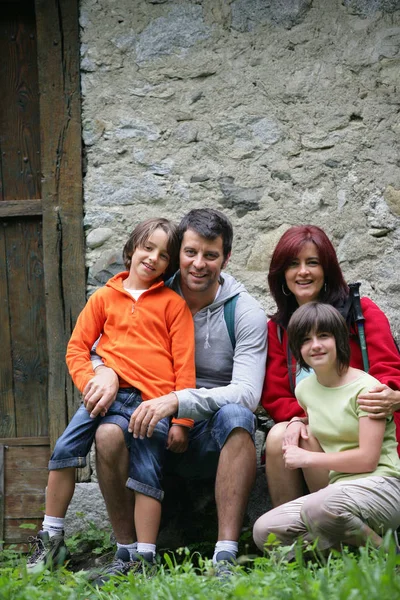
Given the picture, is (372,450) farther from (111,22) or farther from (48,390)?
(111,22)

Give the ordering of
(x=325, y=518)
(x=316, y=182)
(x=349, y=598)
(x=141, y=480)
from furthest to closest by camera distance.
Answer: (x=316, y=182) → (x=141, y=480) → (x=325, y=518) → (x=349, y=598)

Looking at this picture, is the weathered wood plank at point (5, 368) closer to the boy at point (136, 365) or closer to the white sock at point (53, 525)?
the boy at point (136, 365)

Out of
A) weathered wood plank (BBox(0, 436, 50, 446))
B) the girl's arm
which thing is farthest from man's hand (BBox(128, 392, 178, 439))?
weathered wood plank (BBox(0, 436, 50, 446))

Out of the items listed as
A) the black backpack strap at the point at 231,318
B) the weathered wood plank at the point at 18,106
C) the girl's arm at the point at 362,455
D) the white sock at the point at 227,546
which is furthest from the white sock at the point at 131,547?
the weathered wood plank at the point at 18,106

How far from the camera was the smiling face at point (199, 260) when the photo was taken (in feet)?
11.1

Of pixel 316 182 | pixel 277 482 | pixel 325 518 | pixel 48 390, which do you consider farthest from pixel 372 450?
pixel 48 390

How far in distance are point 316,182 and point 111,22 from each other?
1.37 meters

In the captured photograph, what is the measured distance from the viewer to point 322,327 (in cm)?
292

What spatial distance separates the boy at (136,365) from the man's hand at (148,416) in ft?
0.20

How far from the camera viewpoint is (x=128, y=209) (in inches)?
161

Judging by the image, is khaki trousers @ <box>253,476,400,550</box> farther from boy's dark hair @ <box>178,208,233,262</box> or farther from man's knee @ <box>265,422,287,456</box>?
boy's dark hair @ <box>178,208,233,262</box>

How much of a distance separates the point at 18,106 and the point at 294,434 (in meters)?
2.41

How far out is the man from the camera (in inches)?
122

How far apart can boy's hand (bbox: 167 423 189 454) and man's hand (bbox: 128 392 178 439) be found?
9 centimetres
